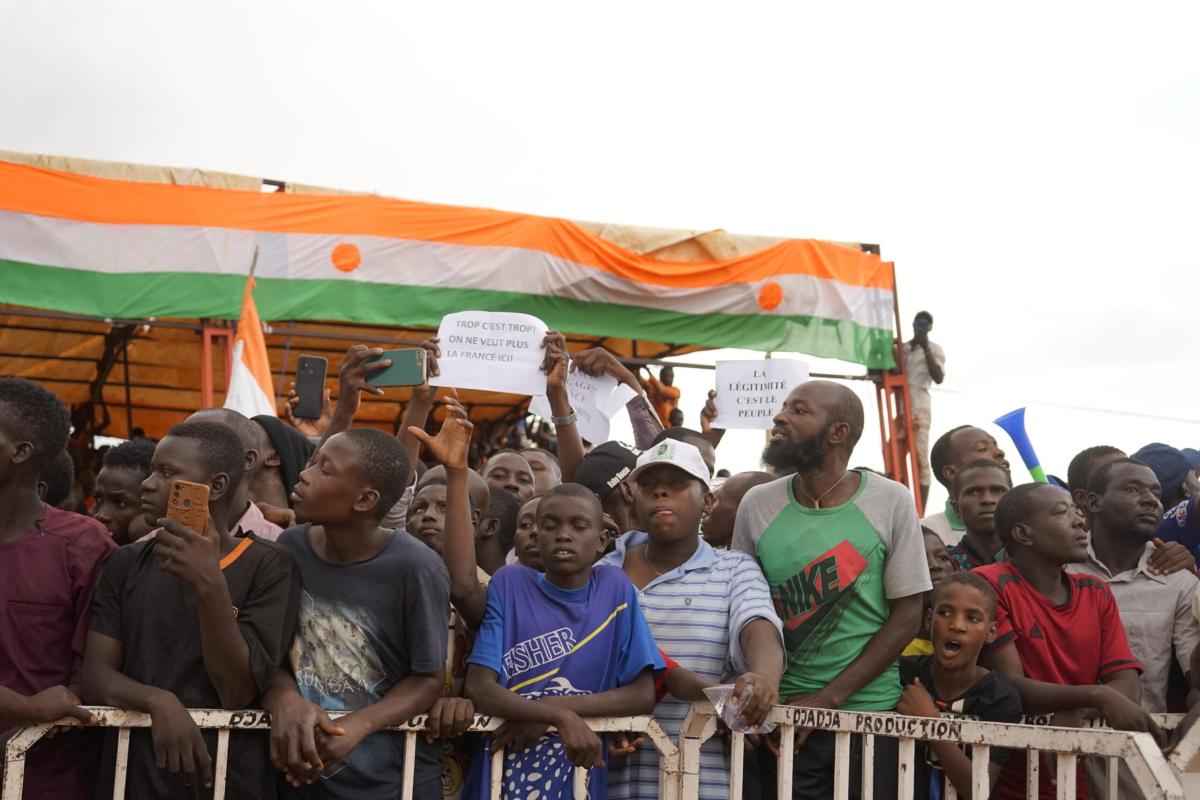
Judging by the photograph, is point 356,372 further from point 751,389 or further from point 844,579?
point 751,389

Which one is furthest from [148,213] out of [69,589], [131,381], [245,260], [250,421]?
[69,589]

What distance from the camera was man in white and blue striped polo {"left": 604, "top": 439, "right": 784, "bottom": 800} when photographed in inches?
132

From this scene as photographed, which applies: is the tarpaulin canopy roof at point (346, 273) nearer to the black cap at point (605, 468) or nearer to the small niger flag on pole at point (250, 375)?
the small niger flag on pole at point (250, 375)

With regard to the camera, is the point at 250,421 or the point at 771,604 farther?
the point at 250,421

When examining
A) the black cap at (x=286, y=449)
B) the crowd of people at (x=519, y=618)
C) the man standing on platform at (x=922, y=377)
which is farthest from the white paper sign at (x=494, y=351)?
the man standing on platform at (x=922, y=377)

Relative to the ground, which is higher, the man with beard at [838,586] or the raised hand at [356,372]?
the raised hand at [356,372]

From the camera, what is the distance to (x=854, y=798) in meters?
3.50

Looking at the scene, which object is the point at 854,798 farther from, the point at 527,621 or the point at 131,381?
the point at 131,381

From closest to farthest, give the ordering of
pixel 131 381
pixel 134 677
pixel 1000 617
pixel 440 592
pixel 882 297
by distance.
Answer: pixel 134 677
pixel 440 592
pixel 1000 617
pixel 882 297
pixel 131 381

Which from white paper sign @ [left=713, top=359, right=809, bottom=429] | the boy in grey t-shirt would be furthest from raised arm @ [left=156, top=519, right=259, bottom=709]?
white paper sign @ [left=713, top=359, right=809, bottom=429]

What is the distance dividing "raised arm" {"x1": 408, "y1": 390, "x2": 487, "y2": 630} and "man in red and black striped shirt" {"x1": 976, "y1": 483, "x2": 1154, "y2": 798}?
1603mm

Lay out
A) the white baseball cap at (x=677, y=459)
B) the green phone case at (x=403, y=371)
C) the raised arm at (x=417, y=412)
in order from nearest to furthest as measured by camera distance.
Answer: the white baseball cap at (x=677, y=459)
the green phone case at (x=403, y=371)
the raised arm at (x=417, y=412)

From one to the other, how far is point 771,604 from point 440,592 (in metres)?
0.98

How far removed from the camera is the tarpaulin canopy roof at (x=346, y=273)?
9352mm
